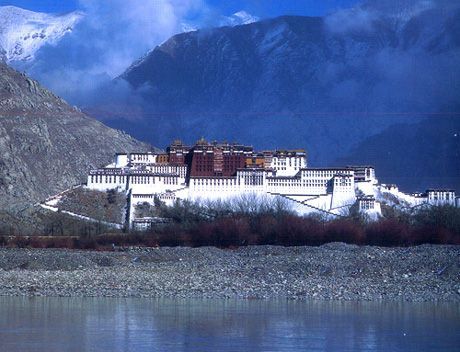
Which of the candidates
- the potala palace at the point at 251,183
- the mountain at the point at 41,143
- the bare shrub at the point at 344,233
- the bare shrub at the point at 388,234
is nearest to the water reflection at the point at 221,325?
the bare shrub at the point at 388,234

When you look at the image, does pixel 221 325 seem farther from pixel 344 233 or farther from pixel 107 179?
pixel 107 179

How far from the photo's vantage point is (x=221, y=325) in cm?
2727

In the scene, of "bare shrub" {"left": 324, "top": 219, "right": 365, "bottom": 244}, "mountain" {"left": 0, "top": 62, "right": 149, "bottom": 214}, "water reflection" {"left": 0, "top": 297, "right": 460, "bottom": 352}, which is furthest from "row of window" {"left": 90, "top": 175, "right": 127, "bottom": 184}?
"water reflection" {"left": 0, "top": 297, "right": 460, "bottom": 352}

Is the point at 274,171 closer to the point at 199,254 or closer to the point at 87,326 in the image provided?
the point at 199,254

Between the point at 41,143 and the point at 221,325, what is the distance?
68.8m

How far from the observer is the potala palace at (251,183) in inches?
3012

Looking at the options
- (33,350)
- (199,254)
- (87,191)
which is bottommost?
(33,350)

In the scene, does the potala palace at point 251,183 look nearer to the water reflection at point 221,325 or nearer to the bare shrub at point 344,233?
the bare shrub at point 344,233

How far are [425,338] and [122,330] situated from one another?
26.5 ft

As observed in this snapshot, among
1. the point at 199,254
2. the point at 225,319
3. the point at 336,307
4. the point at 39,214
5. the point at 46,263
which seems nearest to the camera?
the point at 225,319

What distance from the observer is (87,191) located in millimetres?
77875

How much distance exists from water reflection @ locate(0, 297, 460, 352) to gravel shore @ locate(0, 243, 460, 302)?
2.21m

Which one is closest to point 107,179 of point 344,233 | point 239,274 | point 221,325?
point 344,233

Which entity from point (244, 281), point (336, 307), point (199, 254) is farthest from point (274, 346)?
point (199, 254)
